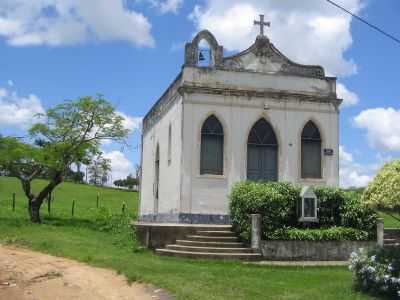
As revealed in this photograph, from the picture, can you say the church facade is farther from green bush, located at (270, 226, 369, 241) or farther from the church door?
green bush, located at (270, 226, 369, 241)

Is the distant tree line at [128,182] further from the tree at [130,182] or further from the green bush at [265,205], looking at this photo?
the green bush at [265,205]

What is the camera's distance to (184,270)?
41.2 feet

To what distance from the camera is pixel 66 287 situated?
1152 cm

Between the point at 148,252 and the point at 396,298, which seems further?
the point at 148,252

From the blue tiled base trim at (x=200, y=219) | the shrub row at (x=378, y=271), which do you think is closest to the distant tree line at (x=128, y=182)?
the blue tiled base trim at (x=200, y=219)

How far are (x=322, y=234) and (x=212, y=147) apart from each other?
5399mm

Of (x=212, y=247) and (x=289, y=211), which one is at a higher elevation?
(x=289, y=211)

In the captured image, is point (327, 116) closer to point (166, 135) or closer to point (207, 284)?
point (166, 135)

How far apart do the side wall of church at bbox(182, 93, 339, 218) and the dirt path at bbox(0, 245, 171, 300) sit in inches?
239

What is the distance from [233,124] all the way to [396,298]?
1083cm

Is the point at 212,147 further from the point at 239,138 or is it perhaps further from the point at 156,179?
the point at 156,179

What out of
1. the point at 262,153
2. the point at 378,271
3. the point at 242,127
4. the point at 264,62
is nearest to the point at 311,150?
the point at 262,153

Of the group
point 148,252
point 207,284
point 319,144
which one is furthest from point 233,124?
point 207,284

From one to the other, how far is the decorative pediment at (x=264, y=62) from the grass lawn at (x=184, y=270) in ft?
24.3
